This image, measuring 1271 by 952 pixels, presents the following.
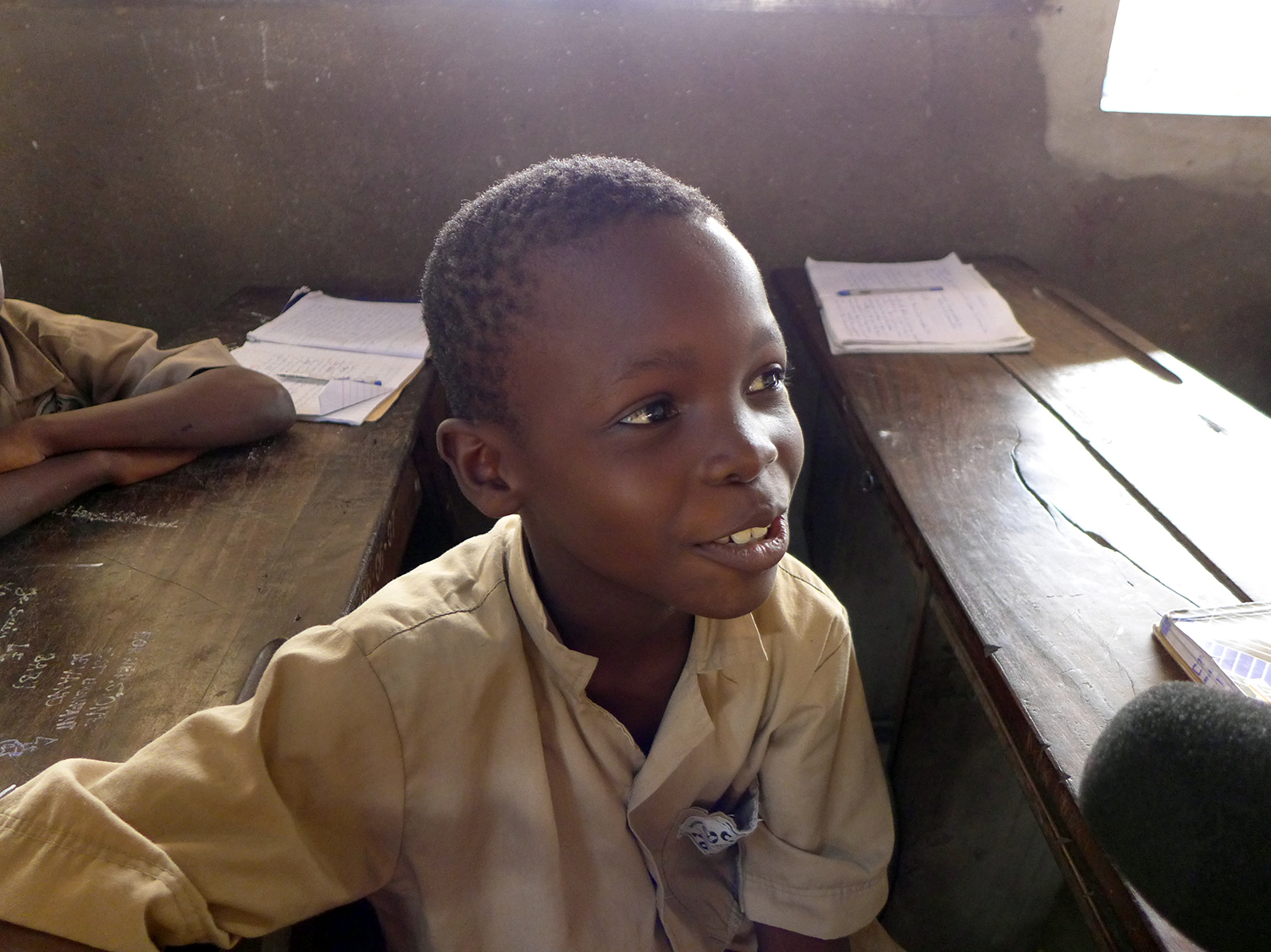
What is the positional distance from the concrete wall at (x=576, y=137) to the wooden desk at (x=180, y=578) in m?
0.94

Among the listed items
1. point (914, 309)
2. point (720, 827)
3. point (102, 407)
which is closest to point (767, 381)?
point (720, 827)

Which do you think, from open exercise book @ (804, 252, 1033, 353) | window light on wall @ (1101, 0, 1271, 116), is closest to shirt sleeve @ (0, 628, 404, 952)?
open exercise book @ (804, 252, 1033, 353)

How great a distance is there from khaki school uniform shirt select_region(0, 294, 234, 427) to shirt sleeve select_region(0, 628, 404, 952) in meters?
0.86

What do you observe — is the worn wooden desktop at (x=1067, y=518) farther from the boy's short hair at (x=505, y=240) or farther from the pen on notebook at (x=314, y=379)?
the pen on notebook at (x=314, y=379)

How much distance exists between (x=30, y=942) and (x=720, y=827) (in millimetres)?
549

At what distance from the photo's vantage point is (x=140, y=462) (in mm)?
1133

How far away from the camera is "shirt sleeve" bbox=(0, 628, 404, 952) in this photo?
0.49 metres

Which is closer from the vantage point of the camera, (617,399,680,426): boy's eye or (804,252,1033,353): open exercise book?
(617,399,680,426): boy's eye

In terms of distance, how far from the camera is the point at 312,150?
74.4 inches

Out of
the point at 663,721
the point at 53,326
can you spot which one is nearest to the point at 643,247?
the point at 663,721

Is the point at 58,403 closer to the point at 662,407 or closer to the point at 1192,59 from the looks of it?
the point at 662,407

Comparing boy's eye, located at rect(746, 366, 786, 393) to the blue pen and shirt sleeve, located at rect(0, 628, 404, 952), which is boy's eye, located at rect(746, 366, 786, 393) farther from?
the blue pen

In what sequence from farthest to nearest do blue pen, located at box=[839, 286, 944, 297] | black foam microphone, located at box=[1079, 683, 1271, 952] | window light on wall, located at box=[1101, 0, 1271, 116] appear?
window light on wall, located at box=[1101, 0, 1271, 116]
blue pen, located at box=[839, 286, 944, 297]
black foam microphone, located at box=[1079, 683, 1271, 952]

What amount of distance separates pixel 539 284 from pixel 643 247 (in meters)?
0.08
